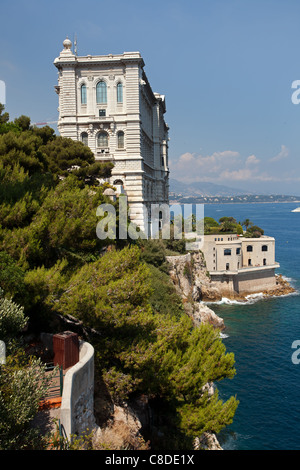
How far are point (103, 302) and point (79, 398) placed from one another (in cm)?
307

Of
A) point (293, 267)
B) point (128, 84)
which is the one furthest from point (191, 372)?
point (293, 267)

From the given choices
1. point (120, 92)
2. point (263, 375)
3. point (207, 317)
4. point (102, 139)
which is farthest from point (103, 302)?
point (120, 92)

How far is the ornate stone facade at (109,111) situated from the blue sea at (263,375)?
549 inches

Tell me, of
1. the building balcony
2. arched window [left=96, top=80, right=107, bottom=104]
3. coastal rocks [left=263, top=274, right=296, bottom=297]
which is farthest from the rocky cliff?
arched window [left=96, top=80, right=107, bottom=104]

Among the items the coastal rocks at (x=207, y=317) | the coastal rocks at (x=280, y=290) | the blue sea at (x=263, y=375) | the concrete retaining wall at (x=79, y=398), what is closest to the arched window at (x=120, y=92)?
the coastal rocks at (x=207, y=317)

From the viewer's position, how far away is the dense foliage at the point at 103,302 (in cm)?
1100

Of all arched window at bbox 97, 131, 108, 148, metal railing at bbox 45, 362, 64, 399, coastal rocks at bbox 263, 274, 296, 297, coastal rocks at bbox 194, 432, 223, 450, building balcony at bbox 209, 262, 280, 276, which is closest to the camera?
metal railing at bbox 45, 362, 64, 399

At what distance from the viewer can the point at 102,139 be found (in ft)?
107

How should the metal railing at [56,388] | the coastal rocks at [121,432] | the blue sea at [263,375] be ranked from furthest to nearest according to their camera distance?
1. the blue sea at [263,375]
2. the coastal rocks at [121,432]
3. the metal railing at [56,388]

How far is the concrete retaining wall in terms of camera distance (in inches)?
302

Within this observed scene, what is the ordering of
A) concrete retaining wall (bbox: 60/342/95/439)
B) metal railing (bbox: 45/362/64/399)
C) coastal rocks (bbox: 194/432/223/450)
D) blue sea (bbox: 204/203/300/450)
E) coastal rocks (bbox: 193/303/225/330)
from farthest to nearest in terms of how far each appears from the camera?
1. coastal rocks (bbox: 193/303/225/330)
2. blue sea (bbox: 204/203/300/450)
3. coastal rocks (bbox: 194/432/223/450)
4. metal railing (bbox: 45/362/64/399)
5. concrete retaining wall (bbox: 60/342/95/439)

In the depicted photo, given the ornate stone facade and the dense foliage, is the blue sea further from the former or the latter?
the ornate stone facade

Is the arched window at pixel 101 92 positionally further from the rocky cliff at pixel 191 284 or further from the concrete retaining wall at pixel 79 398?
the concrete retaining wall at pixel 79 398

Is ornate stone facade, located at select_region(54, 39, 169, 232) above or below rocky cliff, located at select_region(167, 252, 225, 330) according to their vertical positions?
above
